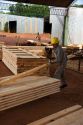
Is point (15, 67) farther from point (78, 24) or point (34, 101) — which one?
point (78, 24)

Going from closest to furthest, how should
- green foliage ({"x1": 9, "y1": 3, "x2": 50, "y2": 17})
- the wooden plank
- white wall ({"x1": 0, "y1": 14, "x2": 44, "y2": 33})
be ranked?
the wooden plank, green foliage ({"x1": 9, "y1": 3, "x2": 50, "y2": 17}), white wall ({"x1": 0, "y1": 14, "x2": 44, "y2": 33})

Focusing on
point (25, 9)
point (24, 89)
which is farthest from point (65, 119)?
point (25, 9)

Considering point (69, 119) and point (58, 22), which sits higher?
point (58, 22)

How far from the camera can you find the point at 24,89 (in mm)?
7980

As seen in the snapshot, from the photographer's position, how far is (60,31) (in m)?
27.0

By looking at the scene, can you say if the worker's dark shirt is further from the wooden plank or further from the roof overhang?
the roof overhang

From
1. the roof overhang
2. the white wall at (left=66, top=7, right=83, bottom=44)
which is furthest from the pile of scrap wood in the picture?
the roof overhang

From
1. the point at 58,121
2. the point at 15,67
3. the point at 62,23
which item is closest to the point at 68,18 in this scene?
the point at 62,23

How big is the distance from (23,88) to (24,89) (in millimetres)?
84

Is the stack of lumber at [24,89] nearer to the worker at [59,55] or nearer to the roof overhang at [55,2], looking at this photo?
the worker at [59,55]

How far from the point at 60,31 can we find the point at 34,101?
60.6 ft

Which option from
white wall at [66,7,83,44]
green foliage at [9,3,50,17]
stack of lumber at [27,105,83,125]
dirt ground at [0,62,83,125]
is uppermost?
green foliage at [9,3,50,17]

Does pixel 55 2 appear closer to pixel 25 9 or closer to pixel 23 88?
pixel 25 9

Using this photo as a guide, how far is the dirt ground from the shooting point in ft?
24.7
